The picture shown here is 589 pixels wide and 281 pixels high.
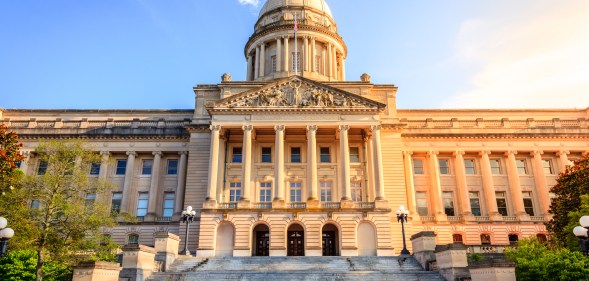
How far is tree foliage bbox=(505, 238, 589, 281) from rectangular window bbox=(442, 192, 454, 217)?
72.6 ft

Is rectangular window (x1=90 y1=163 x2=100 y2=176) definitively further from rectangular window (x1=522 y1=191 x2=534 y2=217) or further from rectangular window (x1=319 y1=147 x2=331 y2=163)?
rectangular window (x1=522 y1=191 x2=534 y2=217)

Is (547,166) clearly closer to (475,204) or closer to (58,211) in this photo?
(475,204)

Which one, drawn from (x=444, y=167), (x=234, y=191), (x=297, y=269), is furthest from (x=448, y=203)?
(x=297, y=269)

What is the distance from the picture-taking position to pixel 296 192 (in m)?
38.2

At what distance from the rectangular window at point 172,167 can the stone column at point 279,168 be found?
39.7 ft

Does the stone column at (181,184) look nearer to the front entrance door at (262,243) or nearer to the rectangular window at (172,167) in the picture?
the rectangular window at (172,167)

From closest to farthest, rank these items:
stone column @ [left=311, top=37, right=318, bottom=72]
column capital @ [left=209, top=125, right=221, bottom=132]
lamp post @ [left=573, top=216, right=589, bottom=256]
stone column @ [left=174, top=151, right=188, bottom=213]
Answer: lamp post @ [left=573, top=216, right=589, bottom=256] → column capital @ [left=209, top=125, right=221, bottom=132] → stone column @ [left=174, top=151, right=188, bottom=213] → stone column @ [left=311, top=37, right=318, bottom=72]

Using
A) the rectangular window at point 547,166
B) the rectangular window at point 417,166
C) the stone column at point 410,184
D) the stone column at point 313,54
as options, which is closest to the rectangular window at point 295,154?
the stone column at point 410,184

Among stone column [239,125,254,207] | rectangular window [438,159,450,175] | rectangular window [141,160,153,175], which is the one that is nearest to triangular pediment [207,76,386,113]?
stone column [239,125,254,207]

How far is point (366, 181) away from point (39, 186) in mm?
24387

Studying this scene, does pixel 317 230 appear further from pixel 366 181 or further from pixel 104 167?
pixel 104 167

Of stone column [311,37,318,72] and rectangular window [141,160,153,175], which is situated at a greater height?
stone column [311,37,318,72]

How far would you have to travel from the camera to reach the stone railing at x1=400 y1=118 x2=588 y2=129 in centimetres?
4462

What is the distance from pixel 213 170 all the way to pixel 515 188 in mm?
28098
